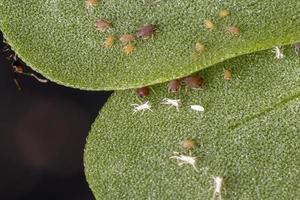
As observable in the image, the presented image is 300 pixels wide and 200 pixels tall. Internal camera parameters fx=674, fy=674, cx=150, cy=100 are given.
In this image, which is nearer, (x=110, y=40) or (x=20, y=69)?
(x=110, y=40)

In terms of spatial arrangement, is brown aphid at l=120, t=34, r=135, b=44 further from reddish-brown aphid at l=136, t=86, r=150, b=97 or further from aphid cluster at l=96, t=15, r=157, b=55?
reddish-brown aphid at l=136, t=86, r=150, b=97

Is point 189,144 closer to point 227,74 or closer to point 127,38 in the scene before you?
point 227,74

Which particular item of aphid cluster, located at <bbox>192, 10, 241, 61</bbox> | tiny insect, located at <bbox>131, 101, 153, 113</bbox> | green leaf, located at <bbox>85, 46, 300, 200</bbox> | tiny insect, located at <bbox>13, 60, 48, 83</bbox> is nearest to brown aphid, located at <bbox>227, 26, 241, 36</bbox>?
aphid cluster, located at <bbox>192, 10, 241, 61</bbox>

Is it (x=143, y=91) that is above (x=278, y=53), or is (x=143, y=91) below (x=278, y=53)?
below

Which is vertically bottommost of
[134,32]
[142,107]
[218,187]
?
[218,187]

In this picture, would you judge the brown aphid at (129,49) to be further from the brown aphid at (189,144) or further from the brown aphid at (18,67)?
the brown aphid at (18,67)

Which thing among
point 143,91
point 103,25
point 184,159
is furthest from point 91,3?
point 184,159

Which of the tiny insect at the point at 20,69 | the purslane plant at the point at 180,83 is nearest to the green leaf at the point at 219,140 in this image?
the purslane plant at the point at 180,83

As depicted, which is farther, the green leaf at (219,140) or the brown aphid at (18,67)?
the brown aphid at (18,67)
